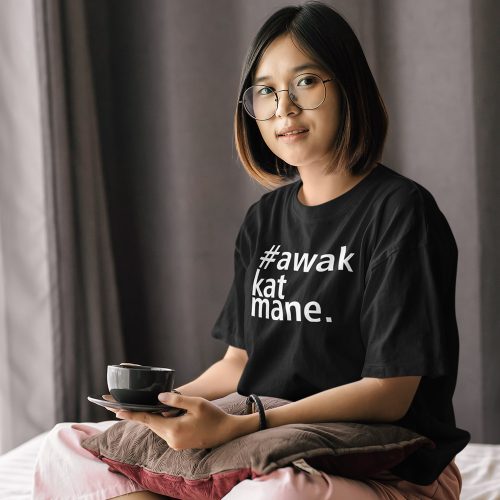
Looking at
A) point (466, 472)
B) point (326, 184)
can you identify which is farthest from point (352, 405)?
point (466, 472)

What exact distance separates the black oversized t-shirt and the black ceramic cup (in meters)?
0.27

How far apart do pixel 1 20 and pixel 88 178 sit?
514 mm

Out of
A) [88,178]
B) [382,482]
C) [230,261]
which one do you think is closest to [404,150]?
[230,261]

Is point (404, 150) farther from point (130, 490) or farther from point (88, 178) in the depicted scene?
point (130, 490)

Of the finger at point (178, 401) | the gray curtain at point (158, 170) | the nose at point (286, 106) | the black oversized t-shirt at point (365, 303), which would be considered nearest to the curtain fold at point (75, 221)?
the gray curtain at point (158, 170)

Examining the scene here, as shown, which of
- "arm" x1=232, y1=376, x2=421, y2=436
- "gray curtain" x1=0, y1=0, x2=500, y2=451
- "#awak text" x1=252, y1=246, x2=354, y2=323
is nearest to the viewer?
"arm" x1=232, y1=376, x2=421, y2=436

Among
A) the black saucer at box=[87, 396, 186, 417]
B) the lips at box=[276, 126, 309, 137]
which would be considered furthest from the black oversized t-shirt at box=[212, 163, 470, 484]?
the black saucer at box=[87, 396, 186, 417]

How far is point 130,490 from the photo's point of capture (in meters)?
1.22

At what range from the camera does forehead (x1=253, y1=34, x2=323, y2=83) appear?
126 centimetres

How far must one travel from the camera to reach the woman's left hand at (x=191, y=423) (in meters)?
1.06

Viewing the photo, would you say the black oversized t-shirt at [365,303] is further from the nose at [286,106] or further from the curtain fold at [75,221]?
the curtain fold at [75,221]

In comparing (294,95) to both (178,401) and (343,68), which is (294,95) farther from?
(178,401)

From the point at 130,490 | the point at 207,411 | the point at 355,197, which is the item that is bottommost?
the point at 130,490

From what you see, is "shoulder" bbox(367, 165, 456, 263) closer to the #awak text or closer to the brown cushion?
the #awak text
